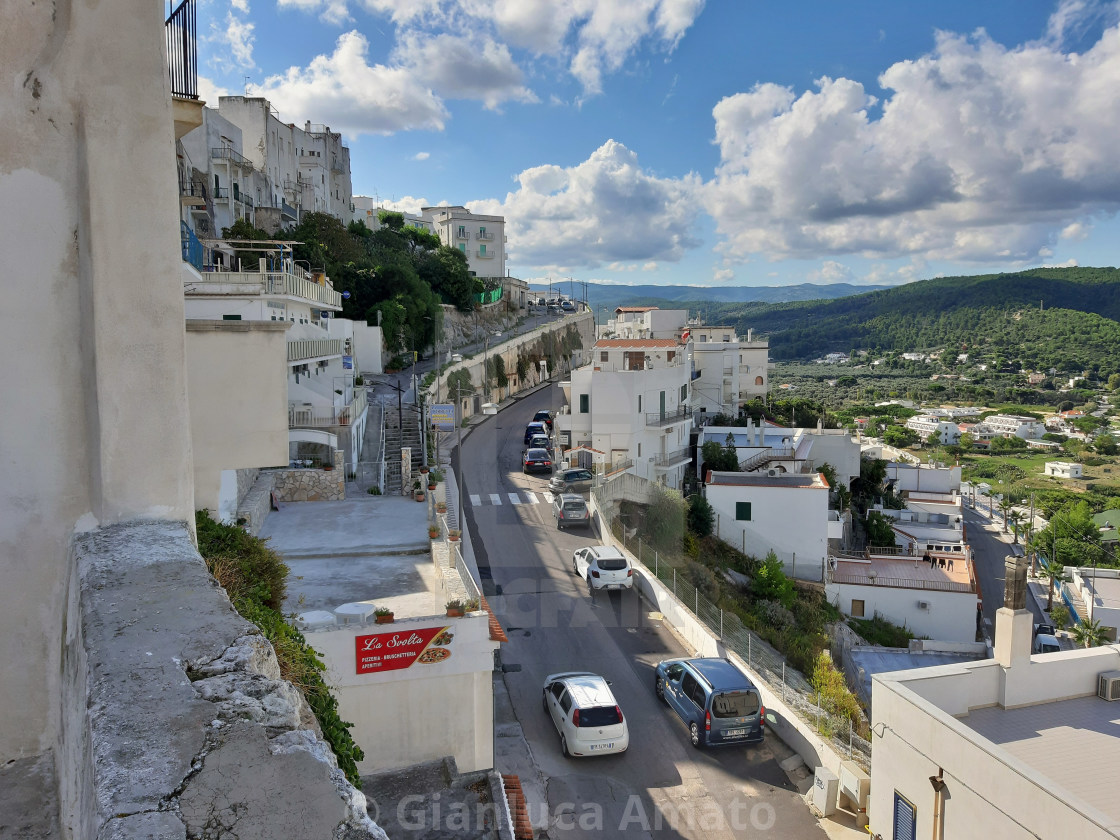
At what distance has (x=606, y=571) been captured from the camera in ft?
67.8

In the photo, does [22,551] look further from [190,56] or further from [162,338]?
[190,56]

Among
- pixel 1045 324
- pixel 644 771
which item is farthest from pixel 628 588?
pixel 1045 324

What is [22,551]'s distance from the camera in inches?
150

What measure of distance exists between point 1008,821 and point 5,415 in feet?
40.7

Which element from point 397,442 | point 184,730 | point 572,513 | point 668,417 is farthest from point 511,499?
point 184,730

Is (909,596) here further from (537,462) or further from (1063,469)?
(1063,469)

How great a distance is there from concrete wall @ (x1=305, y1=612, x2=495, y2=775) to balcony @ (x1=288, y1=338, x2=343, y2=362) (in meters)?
15.6

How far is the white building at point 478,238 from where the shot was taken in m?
78.2

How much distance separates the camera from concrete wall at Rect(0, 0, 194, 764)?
3762 millimetres

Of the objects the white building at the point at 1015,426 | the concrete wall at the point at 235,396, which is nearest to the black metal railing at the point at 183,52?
the concrete wall at the point at 235,396

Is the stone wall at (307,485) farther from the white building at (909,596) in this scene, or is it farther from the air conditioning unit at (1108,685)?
the white building at (909,596)

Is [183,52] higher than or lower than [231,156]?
lower

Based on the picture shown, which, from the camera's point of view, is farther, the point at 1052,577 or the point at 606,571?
the point at 1052,577

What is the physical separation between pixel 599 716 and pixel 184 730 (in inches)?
474
